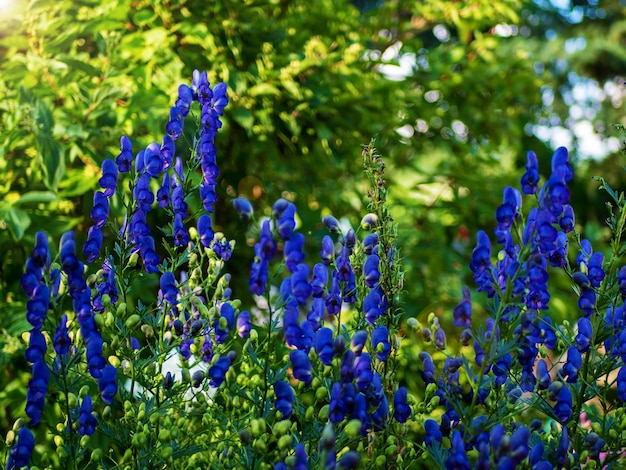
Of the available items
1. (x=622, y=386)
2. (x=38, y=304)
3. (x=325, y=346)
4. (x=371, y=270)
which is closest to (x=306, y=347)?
(x=325, y=346)

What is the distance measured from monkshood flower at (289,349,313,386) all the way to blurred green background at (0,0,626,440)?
720 millimetres

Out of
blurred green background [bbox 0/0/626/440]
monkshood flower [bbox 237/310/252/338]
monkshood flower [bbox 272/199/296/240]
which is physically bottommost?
blurred green background [bbox 0/0/626/440]

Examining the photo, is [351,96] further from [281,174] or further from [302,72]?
[281,174]

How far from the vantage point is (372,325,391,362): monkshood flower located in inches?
45.6

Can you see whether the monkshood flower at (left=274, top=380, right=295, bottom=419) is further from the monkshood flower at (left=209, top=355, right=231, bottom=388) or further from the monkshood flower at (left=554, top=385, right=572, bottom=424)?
the monkshood flower at (left=554, top=385, right=572, bottom=424)

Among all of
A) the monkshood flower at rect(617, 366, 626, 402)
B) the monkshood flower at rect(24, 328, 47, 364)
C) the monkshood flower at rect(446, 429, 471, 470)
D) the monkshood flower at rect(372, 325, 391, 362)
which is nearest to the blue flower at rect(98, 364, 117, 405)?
the monkshood flower at rect(24, 328, 47, 364)

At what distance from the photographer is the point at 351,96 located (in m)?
2.54

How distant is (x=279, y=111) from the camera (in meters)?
2.55

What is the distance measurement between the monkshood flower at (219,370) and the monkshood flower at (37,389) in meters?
0.27

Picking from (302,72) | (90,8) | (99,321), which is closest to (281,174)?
(302,72)

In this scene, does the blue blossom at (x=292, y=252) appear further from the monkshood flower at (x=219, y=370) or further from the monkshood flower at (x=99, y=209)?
the monkshood flower at (x=99, y=209)

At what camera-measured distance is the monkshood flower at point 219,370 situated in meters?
1.14

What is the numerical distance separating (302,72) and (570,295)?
1.54 m

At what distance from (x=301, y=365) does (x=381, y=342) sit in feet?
0.56
